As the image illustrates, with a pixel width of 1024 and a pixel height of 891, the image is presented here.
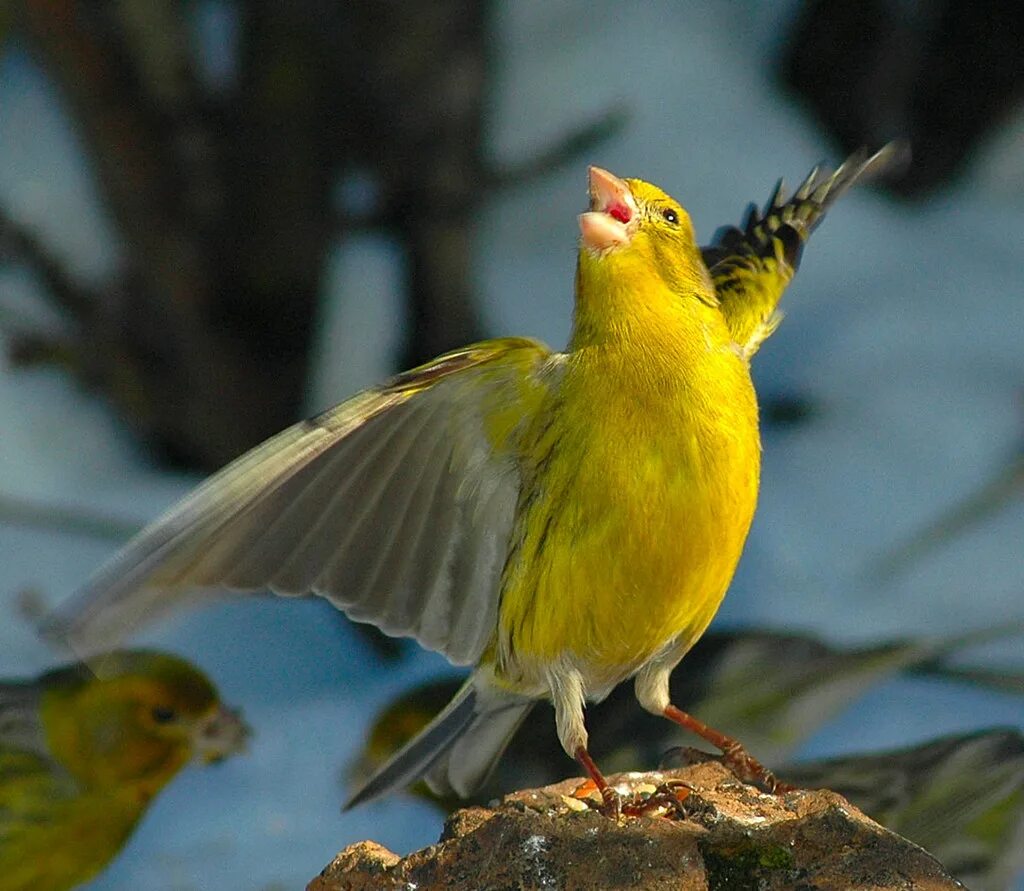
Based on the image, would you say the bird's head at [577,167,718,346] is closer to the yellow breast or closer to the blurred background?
the yellow breast

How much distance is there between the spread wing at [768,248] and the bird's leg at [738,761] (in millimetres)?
579

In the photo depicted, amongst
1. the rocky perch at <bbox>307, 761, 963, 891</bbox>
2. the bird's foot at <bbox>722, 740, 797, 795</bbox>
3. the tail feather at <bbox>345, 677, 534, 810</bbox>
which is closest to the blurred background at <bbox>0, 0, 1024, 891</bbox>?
the tail feather at <bbox>345, 677, 534, 810</bbox>

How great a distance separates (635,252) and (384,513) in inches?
21.0

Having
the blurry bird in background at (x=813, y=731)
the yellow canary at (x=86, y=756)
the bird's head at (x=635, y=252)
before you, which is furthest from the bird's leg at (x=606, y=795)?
the yellow canary at (x=86, y=756)

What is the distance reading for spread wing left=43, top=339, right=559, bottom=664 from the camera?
6.87 feet

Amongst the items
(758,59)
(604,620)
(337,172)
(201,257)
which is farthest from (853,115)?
(604,620)

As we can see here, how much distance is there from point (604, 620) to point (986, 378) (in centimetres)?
226

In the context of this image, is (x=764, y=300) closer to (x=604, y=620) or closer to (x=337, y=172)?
(x=604, y=620)

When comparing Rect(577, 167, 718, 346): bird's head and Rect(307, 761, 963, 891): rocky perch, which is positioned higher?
Rect(577, 167, 718, 346): bird's head

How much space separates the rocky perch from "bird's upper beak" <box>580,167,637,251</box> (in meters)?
0.81

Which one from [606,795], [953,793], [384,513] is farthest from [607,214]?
[953,793]

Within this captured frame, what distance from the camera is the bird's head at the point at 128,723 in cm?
323

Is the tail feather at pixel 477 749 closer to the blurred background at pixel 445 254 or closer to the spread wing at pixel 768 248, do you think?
the spread wing at pixel 768 248

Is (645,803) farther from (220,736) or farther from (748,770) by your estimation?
(220,736)
